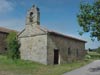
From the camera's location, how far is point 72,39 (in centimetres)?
3741

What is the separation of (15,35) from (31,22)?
4114 mm

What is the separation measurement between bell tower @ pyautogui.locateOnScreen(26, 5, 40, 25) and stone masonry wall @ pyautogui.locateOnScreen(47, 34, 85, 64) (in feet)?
10.7

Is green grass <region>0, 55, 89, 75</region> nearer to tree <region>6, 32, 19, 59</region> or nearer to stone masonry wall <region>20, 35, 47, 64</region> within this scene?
stone masonry wall <region>20, 35, 47, 64</region>

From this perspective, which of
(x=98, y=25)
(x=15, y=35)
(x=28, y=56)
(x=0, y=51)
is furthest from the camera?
(x=0, y=51)

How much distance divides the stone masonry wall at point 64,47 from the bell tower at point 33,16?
10.7 feet

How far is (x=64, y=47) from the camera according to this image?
35.0 m

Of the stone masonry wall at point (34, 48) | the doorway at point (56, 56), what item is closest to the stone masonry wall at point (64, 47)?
the doorway at point (56, 56)

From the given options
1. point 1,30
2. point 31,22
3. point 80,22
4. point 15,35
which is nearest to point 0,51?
point 1,30

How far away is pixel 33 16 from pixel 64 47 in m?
6.95

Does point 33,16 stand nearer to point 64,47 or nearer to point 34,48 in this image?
point 34,48

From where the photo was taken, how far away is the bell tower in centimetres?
3301

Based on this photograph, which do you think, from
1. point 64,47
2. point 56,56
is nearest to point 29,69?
point 56,56

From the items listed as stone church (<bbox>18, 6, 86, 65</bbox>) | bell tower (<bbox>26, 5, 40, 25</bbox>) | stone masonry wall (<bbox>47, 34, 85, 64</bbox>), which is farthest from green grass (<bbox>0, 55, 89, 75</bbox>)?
bell tower (<bbox>26, 5, 40, 25</bbox>)

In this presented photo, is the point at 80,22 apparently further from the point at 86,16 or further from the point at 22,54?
the point at 22,54
